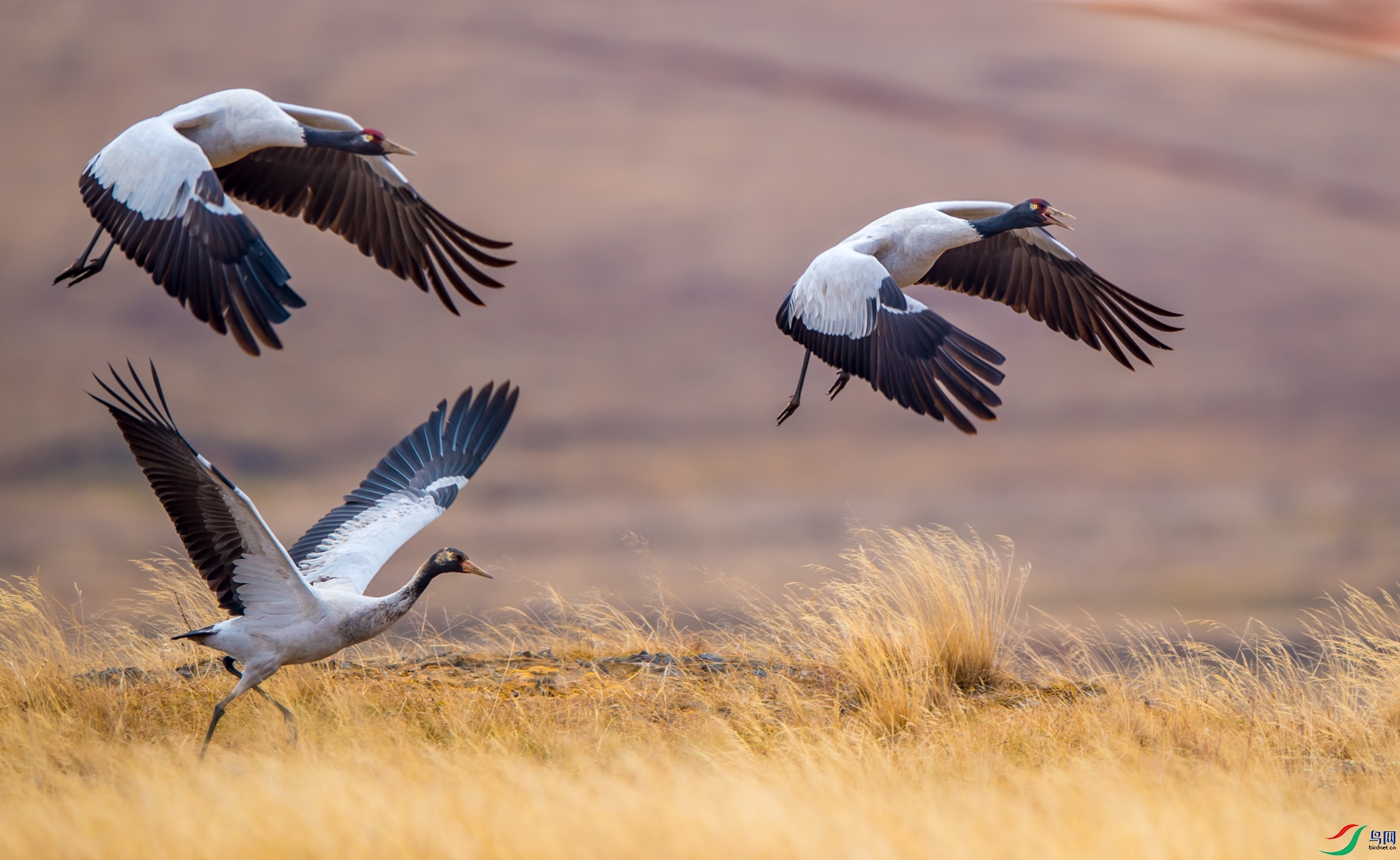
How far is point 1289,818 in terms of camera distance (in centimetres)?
506

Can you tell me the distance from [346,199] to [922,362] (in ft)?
12.9

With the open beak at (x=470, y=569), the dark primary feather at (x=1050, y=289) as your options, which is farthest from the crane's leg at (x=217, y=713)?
the dark primary feather at (x=1050, y=289)

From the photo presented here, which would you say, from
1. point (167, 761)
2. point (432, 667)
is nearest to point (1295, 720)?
point (432, 667)

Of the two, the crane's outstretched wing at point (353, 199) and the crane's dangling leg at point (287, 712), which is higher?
the crane's outstretched wing at point (353, 199)

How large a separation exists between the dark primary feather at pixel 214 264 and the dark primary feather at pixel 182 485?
1.60 feet

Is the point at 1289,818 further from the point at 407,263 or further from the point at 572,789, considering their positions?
the point at 407,263

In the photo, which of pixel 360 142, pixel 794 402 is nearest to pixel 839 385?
pixel 794 402

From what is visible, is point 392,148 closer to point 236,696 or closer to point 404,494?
point 404,494

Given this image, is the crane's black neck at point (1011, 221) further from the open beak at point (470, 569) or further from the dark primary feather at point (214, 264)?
the dark primary feather at point (214, 264)

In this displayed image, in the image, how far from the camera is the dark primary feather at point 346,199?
7.08 m

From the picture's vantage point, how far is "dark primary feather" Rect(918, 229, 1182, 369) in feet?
25.0

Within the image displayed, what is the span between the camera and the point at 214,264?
5.18 meters

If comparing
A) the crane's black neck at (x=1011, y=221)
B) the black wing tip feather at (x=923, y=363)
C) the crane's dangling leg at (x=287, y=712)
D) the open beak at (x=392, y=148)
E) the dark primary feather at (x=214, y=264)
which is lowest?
the crane's dangling leg at (x=287, y=712)

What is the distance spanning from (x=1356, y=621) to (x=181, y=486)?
25.8 ft
